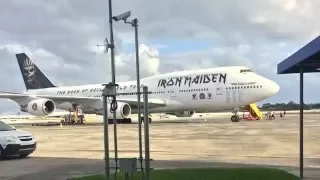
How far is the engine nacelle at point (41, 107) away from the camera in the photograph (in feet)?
148

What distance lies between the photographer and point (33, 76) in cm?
6022

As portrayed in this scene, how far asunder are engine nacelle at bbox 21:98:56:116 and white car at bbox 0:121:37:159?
2785 cm

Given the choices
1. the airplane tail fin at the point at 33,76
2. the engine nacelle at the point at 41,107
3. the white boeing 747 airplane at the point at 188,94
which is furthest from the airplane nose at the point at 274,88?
the airplane tail fin at the point at 33,76

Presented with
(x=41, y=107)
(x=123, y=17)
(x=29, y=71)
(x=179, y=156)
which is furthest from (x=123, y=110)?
(x=123, y=17)

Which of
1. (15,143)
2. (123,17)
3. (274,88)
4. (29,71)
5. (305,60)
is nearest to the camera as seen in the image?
(123,17)

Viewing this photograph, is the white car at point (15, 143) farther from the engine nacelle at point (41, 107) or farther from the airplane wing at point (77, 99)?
the airplane wing at point (77, 99)

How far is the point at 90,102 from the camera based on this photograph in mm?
49156

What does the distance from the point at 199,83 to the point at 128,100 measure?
6.83 m

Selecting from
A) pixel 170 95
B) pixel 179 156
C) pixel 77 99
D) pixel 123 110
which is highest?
pixel 170 95

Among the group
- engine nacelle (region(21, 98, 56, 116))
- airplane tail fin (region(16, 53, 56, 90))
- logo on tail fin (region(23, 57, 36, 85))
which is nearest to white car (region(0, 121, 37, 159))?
engine nacelle (region(21, 98, 56, 116))

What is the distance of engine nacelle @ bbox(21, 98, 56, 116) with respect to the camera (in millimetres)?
45144

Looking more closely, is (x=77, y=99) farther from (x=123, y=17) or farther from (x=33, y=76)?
(x=123, y=17)

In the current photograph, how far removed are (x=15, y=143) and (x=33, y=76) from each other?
147ft

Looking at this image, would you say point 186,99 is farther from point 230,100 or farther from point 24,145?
point 24,145
